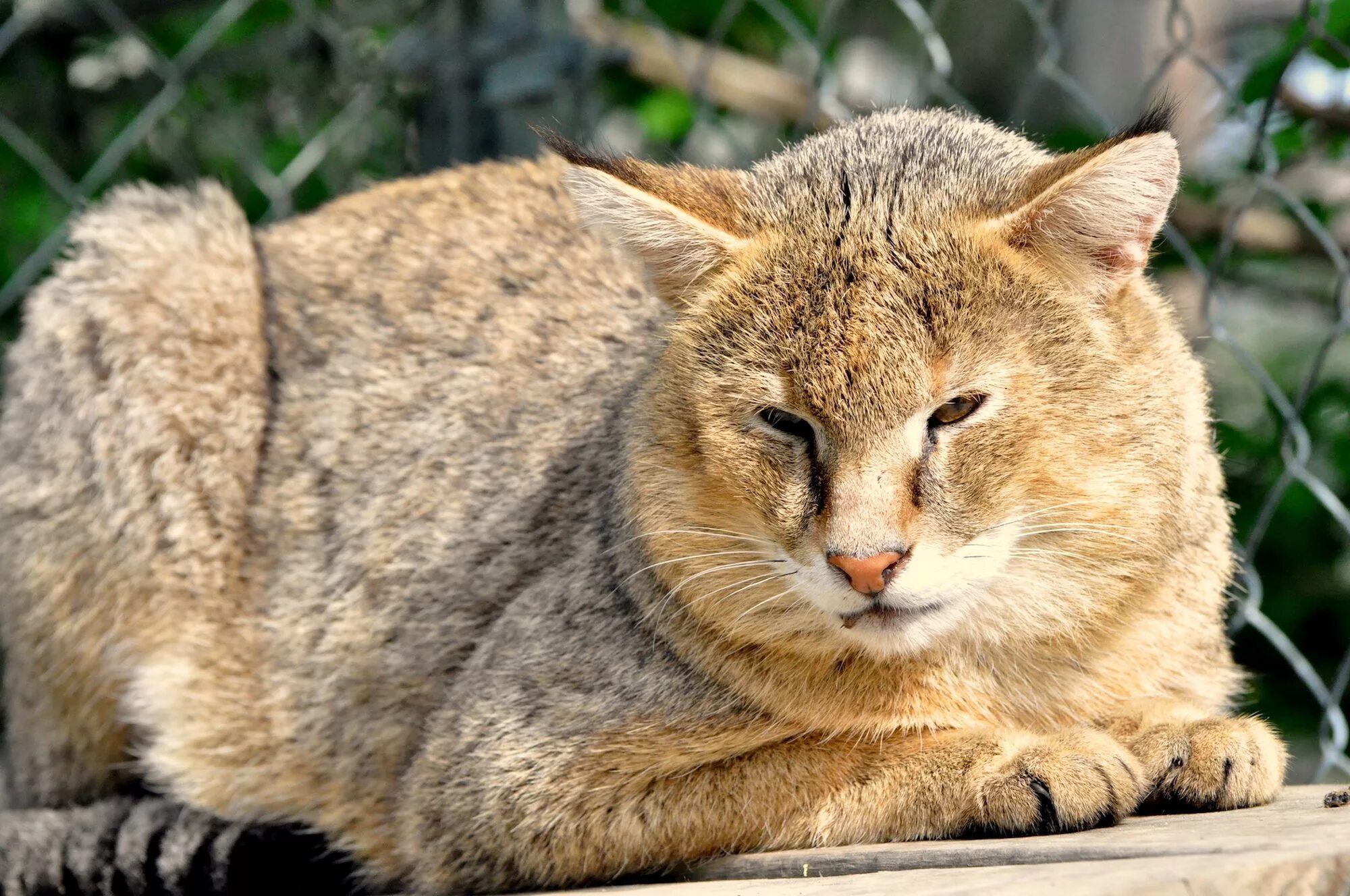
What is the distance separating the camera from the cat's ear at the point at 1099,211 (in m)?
2.83

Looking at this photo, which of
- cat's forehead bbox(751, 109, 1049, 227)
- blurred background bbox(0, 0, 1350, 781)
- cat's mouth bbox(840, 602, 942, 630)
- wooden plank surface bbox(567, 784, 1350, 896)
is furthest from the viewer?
blurred background bbox(0, 0, 1350, 781)

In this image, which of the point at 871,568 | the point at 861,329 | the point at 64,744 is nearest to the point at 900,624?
the point at 871,568

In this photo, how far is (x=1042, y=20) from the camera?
4680mm

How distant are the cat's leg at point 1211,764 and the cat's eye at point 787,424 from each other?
85 cm

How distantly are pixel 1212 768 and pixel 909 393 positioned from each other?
87 centimetres

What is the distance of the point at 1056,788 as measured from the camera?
2.65 meters

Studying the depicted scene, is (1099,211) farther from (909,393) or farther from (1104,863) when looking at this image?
(1104,863)

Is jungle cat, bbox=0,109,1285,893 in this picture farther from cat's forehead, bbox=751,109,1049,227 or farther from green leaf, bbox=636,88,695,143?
green leaf, bbox=636,88,695,143

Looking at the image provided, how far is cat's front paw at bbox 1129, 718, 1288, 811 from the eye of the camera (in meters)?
2.77

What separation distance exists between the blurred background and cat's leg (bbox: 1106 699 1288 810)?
60.3 inches

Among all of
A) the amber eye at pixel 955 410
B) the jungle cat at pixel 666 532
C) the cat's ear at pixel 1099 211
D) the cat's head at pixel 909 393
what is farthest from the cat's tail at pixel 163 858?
the cat's ear at pixel 1099 211

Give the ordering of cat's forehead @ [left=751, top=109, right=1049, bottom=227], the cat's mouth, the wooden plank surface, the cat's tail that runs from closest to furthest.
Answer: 1. the wooden plank surface
2. the cat's mouth
3. cat's forehead @ [left=751, top=109, right=1049, bottom=227]
4. the cat's tail

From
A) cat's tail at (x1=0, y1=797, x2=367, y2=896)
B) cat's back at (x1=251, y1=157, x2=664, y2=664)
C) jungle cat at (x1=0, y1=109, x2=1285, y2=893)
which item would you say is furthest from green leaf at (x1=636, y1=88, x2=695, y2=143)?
cat's tail at (x1=0, y1=797, x2=367, y2=896)

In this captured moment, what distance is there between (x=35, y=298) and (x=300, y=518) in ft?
3.80
